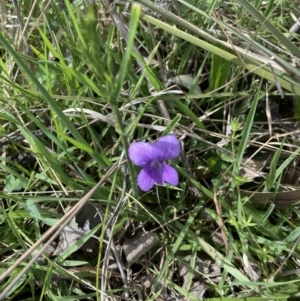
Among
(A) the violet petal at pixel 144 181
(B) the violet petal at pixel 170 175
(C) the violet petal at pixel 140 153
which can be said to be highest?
(C) the violet petal at pixel 140 153

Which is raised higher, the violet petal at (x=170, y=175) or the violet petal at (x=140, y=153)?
the violet petal at (x=140, y=153)

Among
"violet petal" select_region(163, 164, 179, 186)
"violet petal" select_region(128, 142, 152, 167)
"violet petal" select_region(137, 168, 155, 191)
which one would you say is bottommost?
"violet petal" select_region(137, 168, 155, 191)

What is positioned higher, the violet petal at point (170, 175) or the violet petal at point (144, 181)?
the violet petal at point (170, 175)

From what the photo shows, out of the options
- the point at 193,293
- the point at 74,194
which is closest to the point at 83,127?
the point at 74,194

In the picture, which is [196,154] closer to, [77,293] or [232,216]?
[232,216]

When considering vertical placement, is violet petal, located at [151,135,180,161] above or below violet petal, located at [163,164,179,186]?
above
